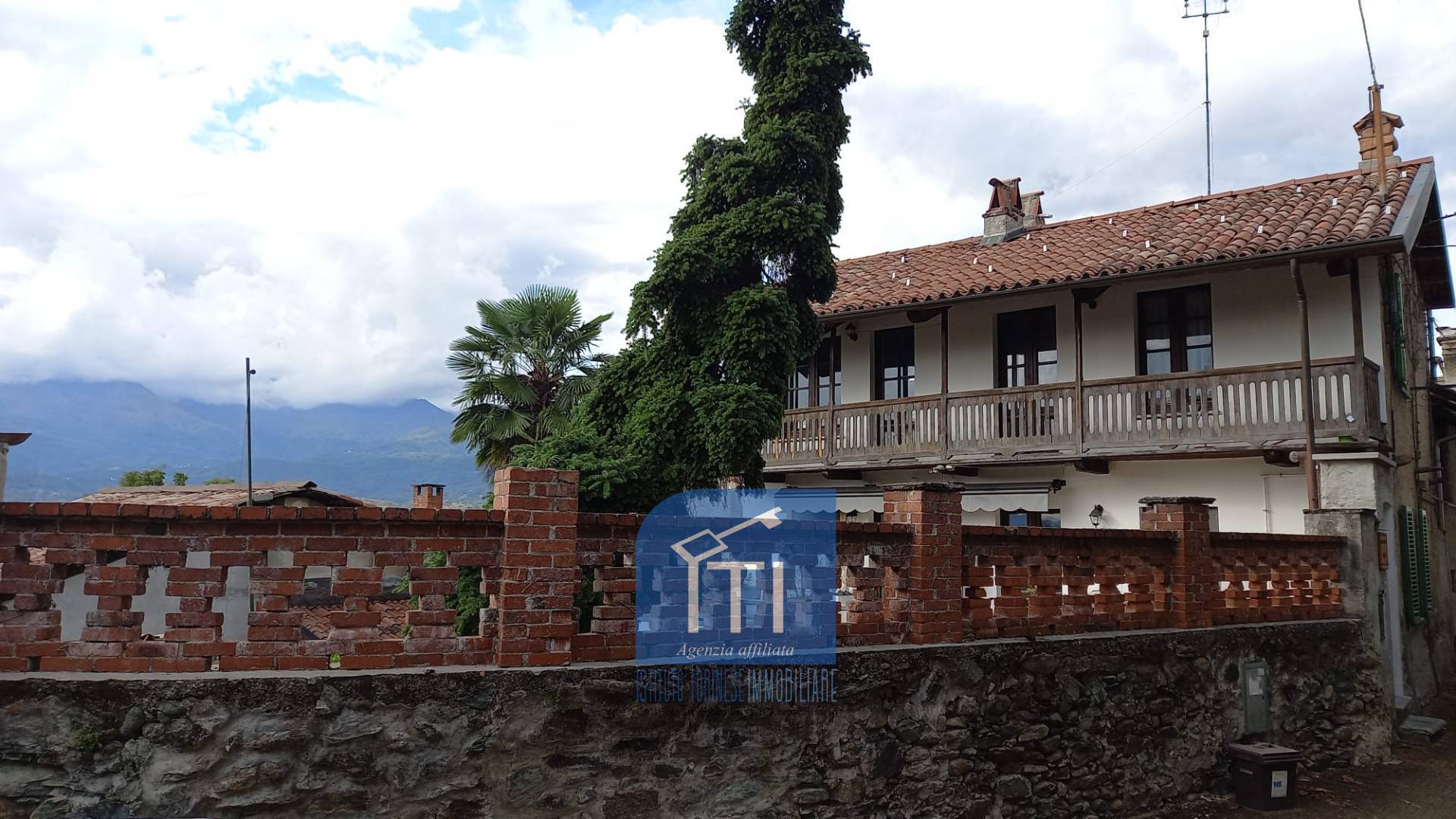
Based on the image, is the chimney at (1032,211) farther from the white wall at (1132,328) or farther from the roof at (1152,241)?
the white wall at (1132,328)

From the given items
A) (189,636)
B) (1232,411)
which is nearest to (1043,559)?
(189,636)

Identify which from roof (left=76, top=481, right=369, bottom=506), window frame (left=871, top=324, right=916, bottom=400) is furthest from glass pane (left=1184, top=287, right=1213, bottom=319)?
roof (left=76, top=481, right=369, bottom=506)

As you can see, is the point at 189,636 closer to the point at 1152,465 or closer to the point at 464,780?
the point at 464,780

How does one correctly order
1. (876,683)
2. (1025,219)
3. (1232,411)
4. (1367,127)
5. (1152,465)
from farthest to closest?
1. (1025,219)
2. (1367,127)
3. (1152,465)
4. (1232,411)
5. (876,683)

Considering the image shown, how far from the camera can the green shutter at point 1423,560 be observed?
39.0 feet

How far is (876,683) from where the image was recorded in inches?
235

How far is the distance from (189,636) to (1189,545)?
7.48 metres

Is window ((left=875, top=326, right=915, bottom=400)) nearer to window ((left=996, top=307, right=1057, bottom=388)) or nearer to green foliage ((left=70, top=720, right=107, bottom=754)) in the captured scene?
window ((left=996, top=307, right=1057, bottom=388))

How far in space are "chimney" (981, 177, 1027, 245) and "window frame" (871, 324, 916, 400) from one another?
238 cm

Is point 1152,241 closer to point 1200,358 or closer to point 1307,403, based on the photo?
point 1200,358

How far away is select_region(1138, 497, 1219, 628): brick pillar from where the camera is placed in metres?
8.16

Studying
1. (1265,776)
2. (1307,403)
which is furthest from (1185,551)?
(1307,403)

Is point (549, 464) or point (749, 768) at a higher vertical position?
point (549, 464)

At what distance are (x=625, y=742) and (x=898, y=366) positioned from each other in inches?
471
